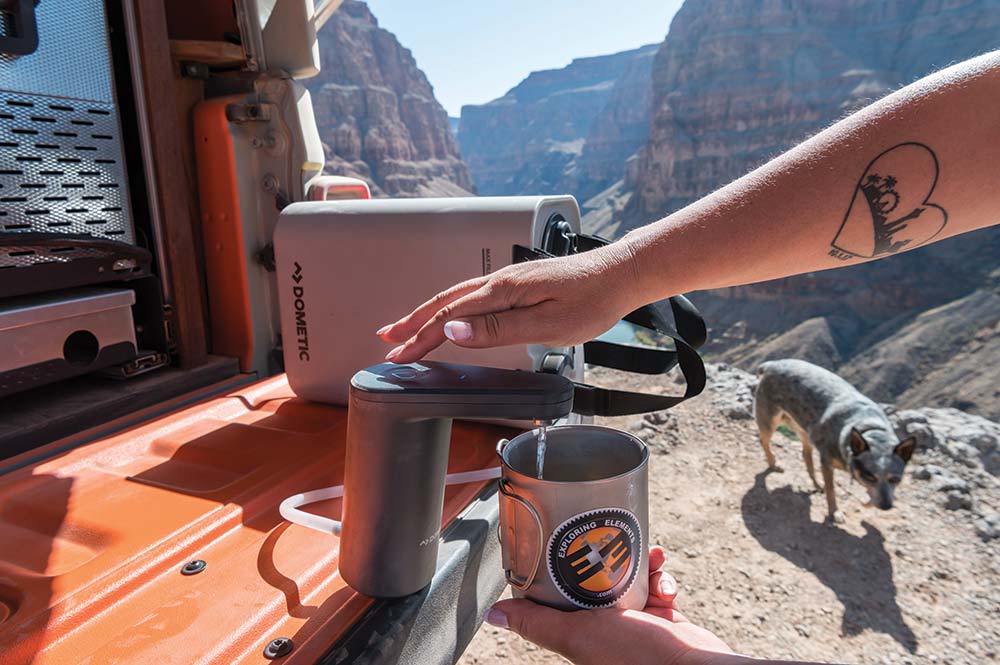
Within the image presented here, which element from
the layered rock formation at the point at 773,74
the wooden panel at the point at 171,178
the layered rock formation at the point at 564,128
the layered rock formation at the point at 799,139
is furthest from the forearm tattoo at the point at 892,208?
the layered rock formation at the point at 564,128

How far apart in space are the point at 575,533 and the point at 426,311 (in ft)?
1.17

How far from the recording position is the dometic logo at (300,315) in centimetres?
146

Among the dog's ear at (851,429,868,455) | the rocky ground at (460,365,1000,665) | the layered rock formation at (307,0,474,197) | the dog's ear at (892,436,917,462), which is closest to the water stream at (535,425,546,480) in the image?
the rocky ground at (460,365,1000,665)

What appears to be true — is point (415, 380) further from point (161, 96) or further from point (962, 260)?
point (962, 260)

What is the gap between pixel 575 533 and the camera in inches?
26.9

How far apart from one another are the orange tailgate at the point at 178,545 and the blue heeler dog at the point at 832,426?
2933mm

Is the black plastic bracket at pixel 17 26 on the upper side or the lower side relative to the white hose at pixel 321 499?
upper

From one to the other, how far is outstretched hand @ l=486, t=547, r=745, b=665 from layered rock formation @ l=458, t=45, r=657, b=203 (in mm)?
58477

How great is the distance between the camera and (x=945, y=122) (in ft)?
2.72

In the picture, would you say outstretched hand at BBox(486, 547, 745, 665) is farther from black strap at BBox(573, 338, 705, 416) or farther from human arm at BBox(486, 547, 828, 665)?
black strap at BBox(573, 338, 705, 416)

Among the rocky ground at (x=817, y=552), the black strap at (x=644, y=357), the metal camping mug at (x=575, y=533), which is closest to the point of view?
the metal camping mug at (x=575, y=533)

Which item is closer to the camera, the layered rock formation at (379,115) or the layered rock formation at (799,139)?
the layered rock formation at (799,139)

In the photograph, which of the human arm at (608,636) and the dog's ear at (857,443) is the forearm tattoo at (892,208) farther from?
the dog's ear at (857,443)

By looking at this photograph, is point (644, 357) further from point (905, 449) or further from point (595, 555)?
point (905, 449)
